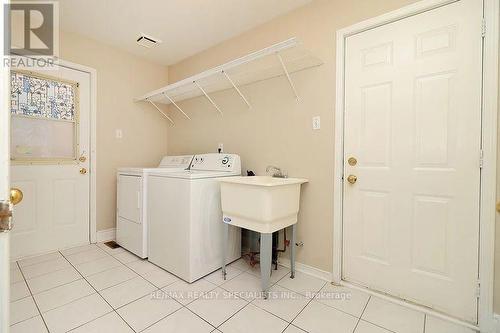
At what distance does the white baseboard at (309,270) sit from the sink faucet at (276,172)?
820 millimetres

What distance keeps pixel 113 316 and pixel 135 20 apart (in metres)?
2.65

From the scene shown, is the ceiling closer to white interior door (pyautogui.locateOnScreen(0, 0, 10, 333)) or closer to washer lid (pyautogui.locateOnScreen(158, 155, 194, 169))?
washer lid (pyautogui.locateOnScreen(158, 155, 194, 169))

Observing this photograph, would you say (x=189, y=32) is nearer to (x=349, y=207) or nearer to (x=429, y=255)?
(x=349, y=207)

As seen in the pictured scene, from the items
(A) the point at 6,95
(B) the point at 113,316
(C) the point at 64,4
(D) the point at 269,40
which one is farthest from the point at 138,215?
(D) the point at 269,40

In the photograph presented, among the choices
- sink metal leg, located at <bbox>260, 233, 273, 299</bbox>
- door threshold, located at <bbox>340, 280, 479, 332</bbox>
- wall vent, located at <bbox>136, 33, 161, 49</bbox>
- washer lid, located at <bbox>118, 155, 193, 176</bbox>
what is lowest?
door threshold, located at <bbox>340, 280, 479, 332</bbox>

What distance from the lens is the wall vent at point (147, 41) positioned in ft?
8.54

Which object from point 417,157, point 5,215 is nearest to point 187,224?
point 5,215

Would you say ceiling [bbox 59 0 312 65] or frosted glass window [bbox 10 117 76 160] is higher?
ceiling [bbox 59 0 312 65]

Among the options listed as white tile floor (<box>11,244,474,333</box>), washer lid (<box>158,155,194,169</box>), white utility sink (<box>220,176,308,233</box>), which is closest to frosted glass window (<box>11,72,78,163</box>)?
washer lid (<box>158,155,194,169</box>)

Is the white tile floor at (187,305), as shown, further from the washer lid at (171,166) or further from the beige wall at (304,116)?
the washer lid at (171,166)

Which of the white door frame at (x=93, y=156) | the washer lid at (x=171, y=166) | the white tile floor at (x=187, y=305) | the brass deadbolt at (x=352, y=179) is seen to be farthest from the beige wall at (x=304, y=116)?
the white door frame at (x=93, y=156)

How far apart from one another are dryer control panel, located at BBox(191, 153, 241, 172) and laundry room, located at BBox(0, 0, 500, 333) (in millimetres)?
25

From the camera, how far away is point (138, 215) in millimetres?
2377

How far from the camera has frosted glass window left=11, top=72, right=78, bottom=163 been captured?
2293 millimetres
